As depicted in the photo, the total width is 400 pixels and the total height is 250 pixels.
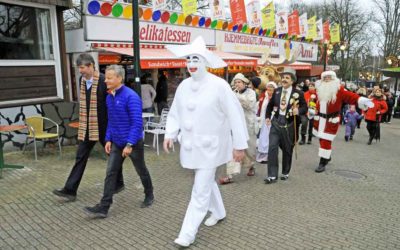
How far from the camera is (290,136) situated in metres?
5.51

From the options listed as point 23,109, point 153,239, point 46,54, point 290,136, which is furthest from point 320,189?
point 46,54

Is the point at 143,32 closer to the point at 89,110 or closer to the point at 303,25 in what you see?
the point at 89,110

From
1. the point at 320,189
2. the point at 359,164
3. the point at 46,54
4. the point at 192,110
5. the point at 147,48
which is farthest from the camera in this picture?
the point at 147,48

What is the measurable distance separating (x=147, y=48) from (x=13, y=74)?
4058 millimetres

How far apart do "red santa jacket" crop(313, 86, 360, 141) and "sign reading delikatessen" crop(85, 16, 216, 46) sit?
5.94m

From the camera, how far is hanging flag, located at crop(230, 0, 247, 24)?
545 inches

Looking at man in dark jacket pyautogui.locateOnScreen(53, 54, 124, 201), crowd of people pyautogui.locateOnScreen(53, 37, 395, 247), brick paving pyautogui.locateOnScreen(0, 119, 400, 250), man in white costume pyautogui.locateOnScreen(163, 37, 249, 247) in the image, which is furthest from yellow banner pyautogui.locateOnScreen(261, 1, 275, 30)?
man in white costume pyautogui.locateOnScreen(163, 37, 249, 247)

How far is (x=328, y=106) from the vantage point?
6180mm

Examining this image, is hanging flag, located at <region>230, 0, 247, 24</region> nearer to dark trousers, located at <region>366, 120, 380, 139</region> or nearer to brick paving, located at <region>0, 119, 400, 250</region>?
dark trousers, located at <region>366, 120, 380, 139</region>

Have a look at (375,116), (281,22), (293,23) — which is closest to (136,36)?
(375,116)

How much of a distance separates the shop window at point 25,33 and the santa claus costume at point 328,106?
Result: 5852mm

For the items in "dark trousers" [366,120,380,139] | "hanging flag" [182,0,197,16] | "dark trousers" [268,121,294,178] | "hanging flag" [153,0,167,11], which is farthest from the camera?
"hanging flag" [182,0,197,16]

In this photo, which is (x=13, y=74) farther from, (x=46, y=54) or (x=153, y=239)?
(x=153, y=239)

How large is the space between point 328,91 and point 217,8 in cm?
781
